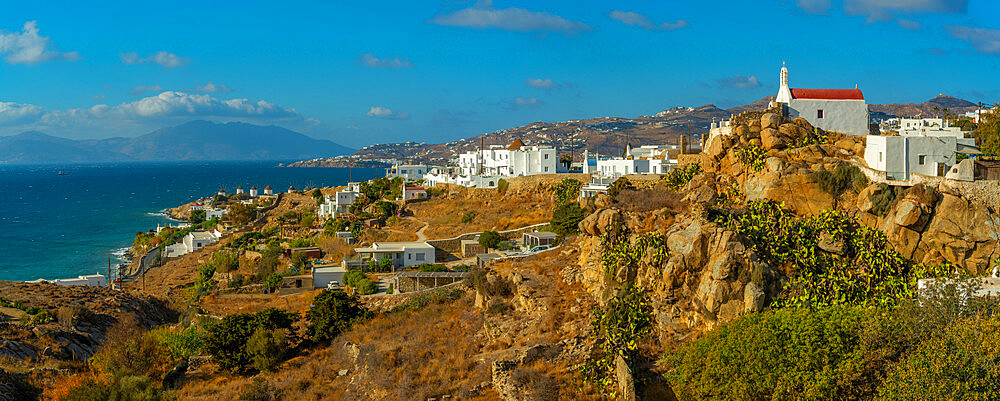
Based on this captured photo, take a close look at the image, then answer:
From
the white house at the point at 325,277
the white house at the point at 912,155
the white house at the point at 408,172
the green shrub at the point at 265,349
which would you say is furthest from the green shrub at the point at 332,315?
the white house at the point at 408,172

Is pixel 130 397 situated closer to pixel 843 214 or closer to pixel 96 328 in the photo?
pixel 96 328

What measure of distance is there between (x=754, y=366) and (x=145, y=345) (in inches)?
871

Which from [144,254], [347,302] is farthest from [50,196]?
[347,302]

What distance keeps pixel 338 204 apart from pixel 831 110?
47.6 meters

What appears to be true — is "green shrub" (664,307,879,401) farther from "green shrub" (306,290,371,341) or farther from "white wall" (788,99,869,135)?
"green shrub" (306,290,371,341)

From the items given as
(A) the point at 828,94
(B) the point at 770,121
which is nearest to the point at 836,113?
(A) the point at 828,94

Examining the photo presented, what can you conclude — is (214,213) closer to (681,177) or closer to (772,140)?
(681,177)

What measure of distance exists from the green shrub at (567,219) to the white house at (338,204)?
95.2ft

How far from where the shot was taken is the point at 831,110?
2859 cm

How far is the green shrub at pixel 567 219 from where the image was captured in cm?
3728

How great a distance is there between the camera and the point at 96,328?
32875mm

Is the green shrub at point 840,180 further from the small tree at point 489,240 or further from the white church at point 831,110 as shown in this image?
the small tree at point 489,240

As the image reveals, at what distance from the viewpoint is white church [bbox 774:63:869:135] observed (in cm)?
2845

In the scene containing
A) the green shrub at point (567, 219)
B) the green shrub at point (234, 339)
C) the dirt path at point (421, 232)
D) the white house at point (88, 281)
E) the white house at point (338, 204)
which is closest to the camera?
the green shrub at point (234, 339)
